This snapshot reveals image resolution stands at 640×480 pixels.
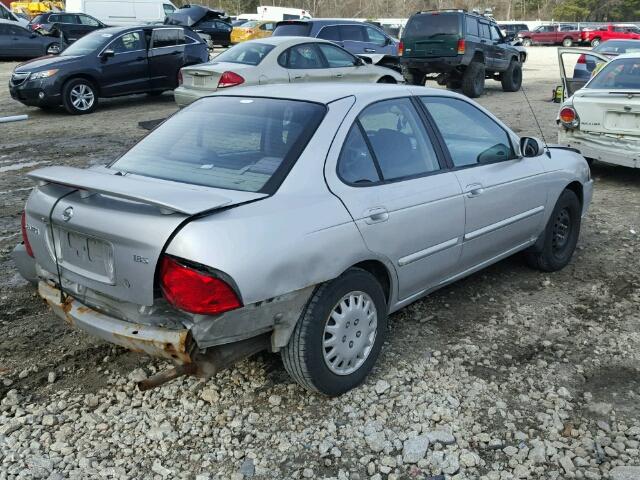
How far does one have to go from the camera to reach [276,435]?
311 cm

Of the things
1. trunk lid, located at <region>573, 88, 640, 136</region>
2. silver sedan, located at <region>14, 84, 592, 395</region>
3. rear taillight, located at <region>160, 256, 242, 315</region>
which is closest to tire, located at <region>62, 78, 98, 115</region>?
trunk lid, located at <region>573, 88, 640, 136</region>

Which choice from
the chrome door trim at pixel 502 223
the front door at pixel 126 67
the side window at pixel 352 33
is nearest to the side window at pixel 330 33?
the side window at pixel 352 33

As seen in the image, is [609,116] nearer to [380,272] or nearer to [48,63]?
[380,272]

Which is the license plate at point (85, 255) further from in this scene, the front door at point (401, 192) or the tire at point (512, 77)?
the tire at point (512, 77)

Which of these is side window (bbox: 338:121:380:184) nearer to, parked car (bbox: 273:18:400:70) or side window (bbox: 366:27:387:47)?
parked car (bbox: 273:18:400:70)

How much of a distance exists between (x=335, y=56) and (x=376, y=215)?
30.3ft

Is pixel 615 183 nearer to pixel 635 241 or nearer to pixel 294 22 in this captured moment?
pixel 635 241

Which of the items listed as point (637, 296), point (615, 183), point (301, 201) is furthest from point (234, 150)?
point (615, 183)

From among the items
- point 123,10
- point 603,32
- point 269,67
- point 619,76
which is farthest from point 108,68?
point 603,32

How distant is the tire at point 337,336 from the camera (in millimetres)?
3107

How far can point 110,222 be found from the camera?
286 centimetres

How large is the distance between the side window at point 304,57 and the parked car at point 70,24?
16331 mm

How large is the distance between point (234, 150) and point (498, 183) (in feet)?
5.94

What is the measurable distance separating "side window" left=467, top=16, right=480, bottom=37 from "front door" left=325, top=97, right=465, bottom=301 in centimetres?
1224
